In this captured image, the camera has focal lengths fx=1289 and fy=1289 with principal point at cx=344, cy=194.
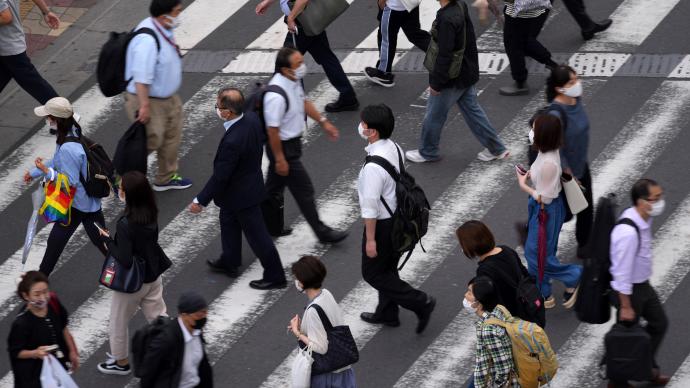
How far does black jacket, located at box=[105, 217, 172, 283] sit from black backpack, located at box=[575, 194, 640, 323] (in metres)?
3.15

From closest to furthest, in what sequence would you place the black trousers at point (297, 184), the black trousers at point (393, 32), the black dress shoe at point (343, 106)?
the black trousers at point (297, 184) < the black dress shoe at point (343, 106) < the black trousers at point (393, 32)

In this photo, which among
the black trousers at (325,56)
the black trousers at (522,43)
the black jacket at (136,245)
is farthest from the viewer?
the black trousers at (325,56)

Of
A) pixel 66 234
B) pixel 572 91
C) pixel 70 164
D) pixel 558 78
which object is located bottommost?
pixel 66 234

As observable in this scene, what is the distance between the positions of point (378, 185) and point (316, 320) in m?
1.44

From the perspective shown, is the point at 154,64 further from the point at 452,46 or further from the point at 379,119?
Answer: the point at 379,119

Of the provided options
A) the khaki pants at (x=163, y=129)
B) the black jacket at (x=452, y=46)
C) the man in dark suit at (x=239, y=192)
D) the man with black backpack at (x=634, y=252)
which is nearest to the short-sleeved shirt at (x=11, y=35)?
the khaki pants at (x=163, y=129)

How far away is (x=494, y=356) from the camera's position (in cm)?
841

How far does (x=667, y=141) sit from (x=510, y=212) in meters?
1.88

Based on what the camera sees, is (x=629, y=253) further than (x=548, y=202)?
No

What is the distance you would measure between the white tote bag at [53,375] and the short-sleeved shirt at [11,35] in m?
5.17

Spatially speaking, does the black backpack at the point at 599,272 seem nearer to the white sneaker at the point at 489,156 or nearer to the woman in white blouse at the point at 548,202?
the woman in white blouse at the point at 548,202

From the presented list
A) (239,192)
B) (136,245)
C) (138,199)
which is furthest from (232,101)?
(136,245)

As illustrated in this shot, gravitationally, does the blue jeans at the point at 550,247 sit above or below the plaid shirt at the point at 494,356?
below

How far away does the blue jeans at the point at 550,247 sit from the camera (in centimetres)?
1009
